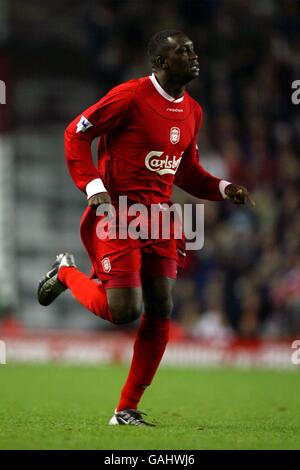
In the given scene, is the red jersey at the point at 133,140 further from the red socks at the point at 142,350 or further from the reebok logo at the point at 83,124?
the red socks at the point at 142,350

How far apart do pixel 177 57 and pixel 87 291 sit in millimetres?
1570

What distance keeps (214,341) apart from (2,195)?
187 inches

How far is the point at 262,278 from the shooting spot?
47.4 feet

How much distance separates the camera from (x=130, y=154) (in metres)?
6.65

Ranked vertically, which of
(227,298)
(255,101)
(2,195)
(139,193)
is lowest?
(139,193)

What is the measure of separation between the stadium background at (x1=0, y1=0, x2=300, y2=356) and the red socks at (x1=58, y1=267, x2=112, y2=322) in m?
7.51

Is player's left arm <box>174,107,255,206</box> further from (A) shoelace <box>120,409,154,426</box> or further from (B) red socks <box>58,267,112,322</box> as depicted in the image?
(A) shoelace <box>120,409,154,426</box>

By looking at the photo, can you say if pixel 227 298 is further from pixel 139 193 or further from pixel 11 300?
pixel 139 193

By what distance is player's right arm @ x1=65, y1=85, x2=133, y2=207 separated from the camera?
6516 mm

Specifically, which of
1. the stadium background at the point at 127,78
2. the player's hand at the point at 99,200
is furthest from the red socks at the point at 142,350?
the stadium background at the point at 127,78

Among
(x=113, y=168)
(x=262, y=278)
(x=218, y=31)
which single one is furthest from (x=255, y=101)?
(x=113, y=168)

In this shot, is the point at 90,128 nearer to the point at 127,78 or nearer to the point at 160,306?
the point at 160,306

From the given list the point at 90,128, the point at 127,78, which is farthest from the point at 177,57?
the point at 127,78

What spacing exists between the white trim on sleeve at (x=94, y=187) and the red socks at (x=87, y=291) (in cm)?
68
